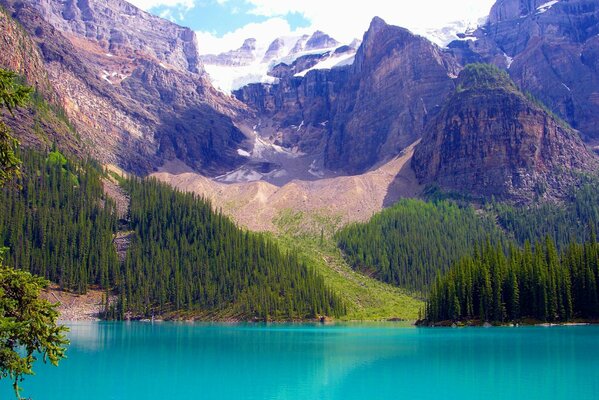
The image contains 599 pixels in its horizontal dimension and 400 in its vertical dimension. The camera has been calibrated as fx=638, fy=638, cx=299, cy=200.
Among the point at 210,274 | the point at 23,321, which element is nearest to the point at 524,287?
the point at 210,274

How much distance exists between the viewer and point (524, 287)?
367ft

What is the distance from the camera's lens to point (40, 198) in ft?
582

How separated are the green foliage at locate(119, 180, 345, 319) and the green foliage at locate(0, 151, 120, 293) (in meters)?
7.47

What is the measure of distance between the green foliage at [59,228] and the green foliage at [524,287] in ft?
294

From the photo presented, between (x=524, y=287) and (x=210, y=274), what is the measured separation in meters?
87.9

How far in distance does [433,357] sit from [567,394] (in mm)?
23074

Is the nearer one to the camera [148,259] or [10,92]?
[10,92]

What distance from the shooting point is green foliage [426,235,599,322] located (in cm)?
10725

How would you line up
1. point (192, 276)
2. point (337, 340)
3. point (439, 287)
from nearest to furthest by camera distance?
point (337, 340), point (439, 287), point (192, 276)

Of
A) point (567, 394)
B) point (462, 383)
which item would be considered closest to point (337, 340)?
point (462, 383)

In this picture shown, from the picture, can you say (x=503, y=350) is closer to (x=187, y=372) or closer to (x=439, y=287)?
(x=187, y=372)

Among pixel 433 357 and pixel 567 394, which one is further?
pixel 433 357

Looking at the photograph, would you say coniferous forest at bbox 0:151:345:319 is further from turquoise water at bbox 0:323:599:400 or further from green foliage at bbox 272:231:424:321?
turquoise water at bbox 0:323:599:400

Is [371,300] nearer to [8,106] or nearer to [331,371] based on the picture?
[331,371]
